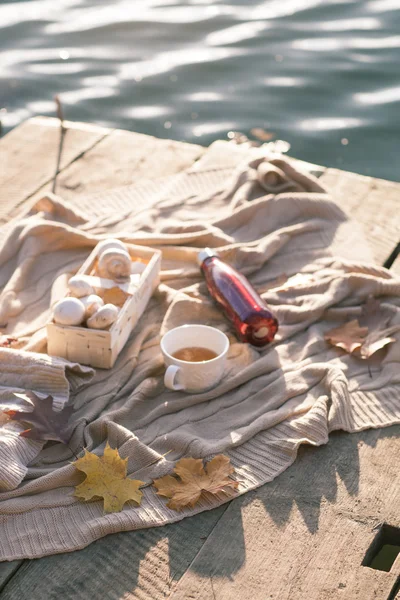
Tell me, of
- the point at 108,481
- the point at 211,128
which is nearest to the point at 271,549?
the point at 108,481

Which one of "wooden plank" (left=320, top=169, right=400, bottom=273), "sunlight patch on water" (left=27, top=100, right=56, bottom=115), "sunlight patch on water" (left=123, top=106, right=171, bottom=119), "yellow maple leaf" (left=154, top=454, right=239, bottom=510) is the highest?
"yellow maple leaf" (left=154, top=454, right=239, bottom=510)

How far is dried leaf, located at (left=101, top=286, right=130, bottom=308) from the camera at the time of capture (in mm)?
2586

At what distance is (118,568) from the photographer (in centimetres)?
195

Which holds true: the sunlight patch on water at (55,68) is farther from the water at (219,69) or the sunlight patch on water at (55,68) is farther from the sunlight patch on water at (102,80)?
the sunlight patch on water at (102,80)

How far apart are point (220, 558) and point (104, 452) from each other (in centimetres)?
39

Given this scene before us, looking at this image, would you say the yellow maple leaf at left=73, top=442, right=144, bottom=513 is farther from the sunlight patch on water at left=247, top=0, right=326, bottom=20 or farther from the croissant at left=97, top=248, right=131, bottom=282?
the sunlight patch on water at left=247, top=0, right=326, bottom=20

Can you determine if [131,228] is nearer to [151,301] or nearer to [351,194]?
[151,301]

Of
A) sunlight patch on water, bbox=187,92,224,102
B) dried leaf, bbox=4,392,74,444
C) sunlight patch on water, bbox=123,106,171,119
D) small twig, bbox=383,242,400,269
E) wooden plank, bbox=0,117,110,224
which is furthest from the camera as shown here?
sunlight patch on water, bbox=187,92,224,102

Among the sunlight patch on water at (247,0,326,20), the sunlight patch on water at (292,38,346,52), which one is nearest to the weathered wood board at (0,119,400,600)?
the sunlight patch on water at (292,38,346,52)

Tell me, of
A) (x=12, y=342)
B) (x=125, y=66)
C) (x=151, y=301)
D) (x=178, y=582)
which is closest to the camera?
(x=178, y=582)

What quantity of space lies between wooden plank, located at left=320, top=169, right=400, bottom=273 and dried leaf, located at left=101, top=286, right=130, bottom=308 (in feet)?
3.47

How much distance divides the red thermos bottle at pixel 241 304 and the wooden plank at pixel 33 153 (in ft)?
3.19

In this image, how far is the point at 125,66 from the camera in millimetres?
5867

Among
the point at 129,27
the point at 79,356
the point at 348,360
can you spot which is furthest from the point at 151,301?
the point at 129,27
